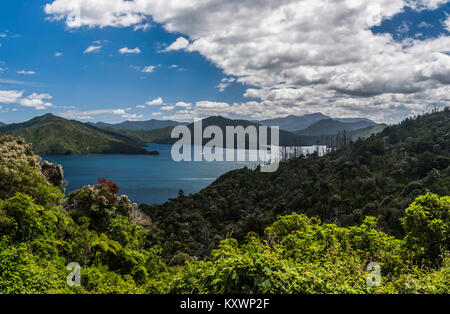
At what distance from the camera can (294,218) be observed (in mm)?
14312

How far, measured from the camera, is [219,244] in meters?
17.4

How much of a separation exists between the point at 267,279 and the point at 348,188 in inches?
2309

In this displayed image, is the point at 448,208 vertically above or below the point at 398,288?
above

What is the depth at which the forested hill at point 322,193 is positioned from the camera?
146ft

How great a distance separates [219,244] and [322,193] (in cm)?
4718

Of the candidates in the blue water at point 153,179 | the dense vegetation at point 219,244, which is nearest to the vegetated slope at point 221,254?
the dense vegetation at point 219,244

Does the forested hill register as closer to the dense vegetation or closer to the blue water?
the dense vegetation

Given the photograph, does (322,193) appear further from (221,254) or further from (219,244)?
(221,254)

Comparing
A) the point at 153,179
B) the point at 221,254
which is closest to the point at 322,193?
the point at 221,254

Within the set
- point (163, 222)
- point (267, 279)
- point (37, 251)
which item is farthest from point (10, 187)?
point (163, 222)

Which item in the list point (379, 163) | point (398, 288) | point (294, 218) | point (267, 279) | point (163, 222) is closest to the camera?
point (267, 279)
